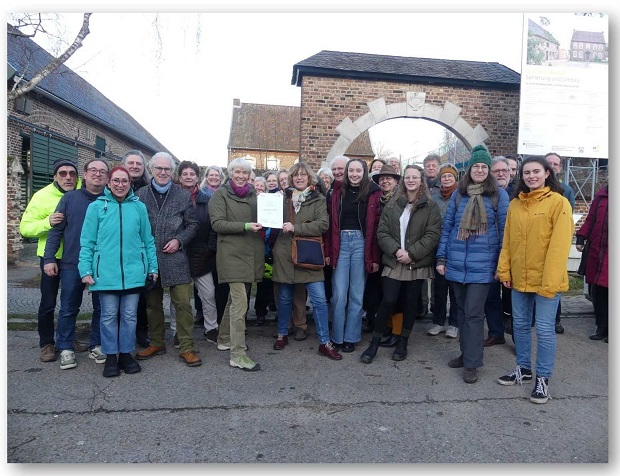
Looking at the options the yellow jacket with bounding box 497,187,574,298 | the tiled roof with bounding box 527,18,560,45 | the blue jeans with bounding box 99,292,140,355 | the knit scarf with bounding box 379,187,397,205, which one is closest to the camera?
the yellow jacket with bounding box 497,187,574,298

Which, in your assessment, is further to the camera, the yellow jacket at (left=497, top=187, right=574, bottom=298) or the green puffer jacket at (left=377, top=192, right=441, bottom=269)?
the green puffer jacket at (left=377, top=192, right=441, bottom=269)

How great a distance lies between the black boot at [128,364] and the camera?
4.12 m

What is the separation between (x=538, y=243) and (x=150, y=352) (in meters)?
3.81

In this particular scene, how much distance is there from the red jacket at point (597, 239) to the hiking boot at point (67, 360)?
5.96 meters

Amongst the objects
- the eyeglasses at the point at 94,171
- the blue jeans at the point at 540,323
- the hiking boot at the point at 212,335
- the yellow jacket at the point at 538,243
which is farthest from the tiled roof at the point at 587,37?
the eyeglasses at the point at 94,171

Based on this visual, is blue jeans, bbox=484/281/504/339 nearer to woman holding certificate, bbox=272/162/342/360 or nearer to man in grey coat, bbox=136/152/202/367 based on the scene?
woman holding certificate, bbox=272/162/342/360

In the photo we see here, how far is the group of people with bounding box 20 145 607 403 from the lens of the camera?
381cm

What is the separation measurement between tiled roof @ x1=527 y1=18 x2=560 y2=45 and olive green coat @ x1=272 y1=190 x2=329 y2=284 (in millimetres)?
9852

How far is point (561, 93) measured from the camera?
11500 mm

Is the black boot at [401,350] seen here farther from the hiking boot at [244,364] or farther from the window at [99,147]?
the window at [99,147]

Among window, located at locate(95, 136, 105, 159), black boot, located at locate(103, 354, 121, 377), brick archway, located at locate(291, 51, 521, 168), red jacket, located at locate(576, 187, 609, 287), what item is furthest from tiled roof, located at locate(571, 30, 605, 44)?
window, located at locate(95, 136, 105, 159)

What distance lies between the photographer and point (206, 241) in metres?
4.71

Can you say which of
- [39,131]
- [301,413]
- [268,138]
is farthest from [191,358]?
[268,138]

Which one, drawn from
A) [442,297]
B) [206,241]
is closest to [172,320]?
[206,241]
